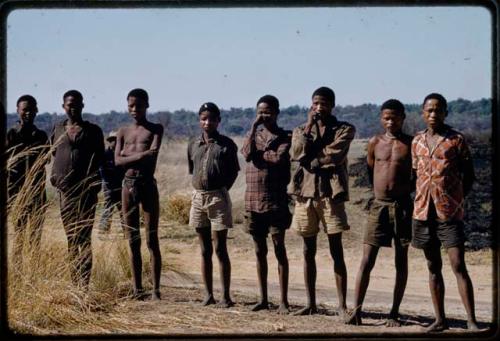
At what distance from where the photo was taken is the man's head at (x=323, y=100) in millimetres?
6910

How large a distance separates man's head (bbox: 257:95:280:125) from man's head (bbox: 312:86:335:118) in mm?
402

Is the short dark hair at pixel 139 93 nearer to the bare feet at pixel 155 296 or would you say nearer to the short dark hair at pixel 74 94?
the short dark hair at pixel 74 94

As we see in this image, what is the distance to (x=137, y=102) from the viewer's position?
757 centimetres

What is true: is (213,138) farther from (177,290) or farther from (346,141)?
(177,290)

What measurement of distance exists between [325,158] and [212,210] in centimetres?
123

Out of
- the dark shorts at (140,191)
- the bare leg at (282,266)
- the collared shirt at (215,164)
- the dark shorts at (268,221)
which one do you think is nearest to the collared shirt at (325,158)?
the dark shorts at (268,221)

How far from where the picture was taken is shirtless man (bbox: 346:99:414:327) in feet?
21.8

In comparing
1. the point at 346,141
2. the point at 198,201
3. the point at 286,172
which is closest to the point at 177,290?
the point at 198,201

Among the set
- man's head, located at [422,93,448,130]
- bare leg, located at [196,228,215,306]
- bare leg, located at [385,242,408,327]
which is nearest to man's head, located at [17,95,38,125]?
bare leg, located at [196,228,215,306]

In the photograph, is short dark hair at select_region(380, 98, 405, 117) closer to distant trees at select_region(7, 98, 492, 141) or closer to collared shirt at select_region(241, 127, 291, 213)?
collared shirt at select_region(241, 127, 291, 213)

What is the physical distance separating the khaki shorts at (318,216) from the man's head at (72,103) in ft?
7.74

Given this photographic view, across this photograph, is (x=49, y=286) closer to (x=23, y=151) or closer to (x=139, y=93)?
(x=23, y=151)

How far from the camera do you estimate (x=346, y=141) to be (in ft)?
22.5

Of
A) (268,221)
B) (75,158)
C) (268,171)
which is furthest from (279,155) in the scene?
(75,158)
